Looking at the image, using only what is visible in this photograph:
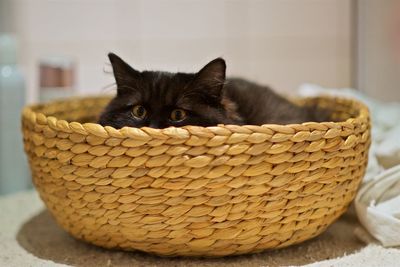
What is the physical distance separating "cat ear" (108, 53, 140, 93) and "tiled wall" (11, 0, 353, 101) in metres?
1.07

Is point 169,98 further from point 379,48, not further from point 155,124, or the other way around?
point 379,48

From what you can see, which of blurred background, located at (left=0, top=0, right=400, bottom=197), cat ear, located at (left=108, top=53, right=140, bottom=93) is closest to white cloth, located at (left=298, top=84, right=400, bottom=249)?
cat ear, located at (left=108, top=53, right=140, bottom=93)

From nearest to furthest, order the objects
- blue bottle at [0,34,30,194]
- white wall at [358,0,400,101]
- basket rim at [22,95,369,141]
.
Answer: basket rim at [22,95,369,141] < blue bottle at [0,34,30,194] < white wall at [358,0,400,101]

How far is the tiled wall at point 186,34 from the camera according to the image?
2223 mm

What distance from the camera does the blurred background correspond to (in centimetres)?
221

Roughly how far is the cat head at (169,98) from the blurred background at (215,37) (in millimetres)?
1015

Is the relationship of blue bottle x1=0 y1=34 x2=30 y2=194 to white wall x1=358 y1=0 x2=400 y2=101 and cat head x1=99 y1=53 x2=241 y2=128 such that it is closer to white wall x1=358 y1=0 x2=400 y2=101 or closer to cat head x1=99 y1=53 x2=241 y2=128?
cat head x1=99 y1=53 x2=241 y2=128

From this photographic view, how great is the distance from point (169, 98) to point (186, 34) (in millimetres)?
1260

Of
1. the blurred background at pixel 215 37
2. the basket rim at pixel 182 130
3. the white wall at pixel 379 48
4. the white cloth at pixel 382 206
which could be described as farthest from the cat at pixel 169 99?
the white wall at pixel 379 48

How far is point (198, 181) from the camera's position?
2.97 feet

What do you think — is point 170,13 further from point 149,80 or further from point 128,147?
point 128,147

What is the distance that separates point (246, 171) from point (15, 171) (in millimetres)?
1039

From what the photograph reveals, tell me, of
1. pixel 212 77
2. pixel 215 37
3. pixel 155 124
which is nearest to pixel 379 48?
pixel 215 37

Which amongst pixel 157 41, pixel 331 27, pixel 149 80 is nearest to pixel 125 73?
pixel 149 80
